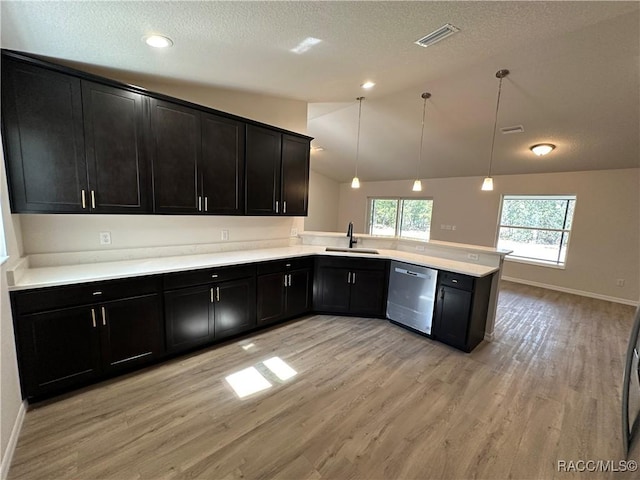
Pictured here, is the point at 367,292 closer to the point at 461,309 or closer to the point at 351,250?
the point at 351,250

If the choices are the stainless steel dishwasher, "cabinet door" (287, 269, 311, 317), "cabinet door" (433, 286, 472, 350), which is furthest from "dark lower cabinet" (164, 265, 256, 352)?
"cabinet door" (433, 286, 472, 350)

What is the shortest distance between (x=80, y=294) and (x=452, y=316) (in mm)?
3498

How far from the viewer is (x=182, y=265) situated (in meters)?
2.52

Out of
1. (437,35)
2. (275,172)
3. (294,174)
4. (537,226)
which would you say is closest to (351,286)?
(294,174)

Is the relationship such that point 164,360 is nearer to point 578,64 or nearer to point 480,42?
point 480,42

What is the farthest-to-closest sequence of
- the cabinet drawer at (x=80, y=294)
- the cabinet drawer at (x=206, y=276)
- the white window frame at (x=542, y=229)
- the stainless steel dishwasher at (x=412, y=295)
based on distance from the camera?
the white window frame at (x=542, y=229) → the stainless steel dishwasher at (x=412, y=295) → the cabinet drawer at (x=206, y=276) → the cabinet drawer at (x=80, y=294)

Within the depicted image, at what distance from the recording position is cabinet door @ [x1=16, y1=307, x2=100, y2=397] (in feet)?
6.03

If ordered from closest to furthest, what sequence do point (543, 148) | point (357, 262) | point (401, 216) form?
point (357, 262) < point (543, 148) < point (401, 216)

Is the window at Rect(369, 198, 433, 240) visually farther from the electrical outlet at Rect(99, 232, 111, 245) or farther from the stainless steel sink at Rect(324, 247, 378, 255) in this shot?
the electrical outlet at Rect(99, 232, 111, 245)

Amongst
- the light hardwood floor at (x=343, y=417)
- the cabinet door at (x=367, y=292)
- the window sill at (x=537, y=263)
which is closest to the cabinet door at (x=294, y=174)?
the cabinet door at (x=367, y=292)

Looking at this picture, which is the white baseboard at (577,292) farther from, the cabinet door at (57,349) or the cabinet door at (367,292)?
the cabinet door at (57,349)

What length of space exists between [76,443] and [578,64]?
5.47m

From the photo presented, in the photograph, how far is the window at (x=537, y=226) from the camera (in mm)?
5539

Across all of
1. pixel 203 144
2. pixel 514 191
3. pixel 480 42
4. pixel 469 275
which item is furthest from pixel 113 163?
pixel 514 191
